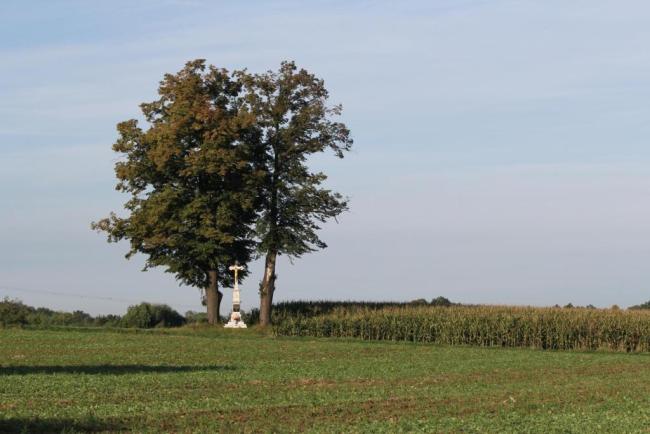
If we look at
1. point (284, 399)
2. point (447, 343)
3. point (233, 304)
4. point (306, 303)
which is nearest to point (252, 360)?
point (284, 399)

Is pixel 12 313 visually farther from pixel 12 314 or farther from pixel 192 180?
pixel 192 180

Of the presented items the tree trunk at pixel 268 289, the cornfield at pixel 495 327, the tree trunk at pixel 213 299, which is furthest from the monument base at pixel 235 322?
the tree trunk at pixel 213 299

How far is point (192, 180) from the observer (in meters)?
65.2

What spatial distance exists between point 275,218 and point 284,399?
41500 millimetres

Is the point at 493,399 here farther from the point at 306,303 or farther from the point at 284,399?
the point at 306,303

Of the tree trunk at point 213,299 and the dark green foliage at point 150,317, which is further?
the dark green foliage at point 150,317

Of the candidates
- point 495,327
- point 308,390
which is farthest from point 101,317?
point 308,390

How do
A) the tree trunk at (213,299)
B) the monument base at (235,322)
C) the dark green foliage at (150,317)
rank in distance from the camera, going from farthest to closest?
1. the dark green foliage at (150,317)
2. the tree trunk at (213,299)
3. the monument base at (235,322)

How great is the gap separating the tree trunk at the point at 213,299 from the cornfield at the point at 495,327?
17.2ft

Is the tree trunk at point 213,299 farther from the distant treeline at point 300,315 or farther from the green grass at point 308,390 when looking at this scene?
the green grass at point 308,390

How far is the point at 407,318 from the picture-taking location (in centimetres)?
5984

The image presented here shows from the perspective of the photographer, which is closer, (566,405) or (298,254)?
(566,405)

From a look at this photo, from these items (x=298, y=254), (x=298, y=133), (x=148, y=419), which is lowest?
(x=148, y=419)

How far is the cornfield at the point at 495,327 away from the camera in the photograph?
185ft
